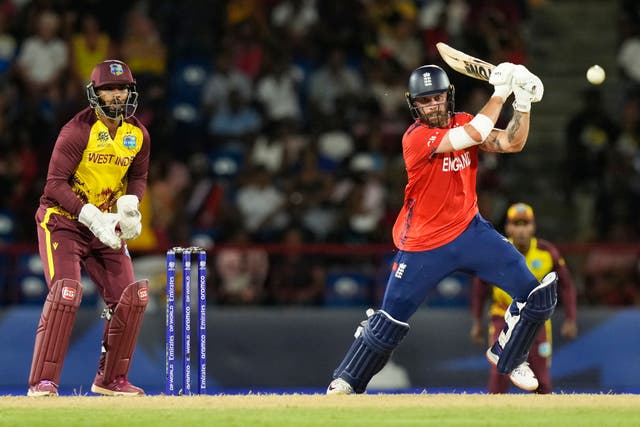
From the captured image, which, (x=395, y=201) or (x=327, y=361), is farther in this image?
(x=395, y=201)

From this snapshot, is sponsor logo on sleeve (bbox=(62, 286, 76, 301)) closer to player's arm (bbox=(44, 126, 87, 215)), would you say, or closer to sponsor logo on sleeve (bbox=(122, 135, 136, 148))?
player's arm (bbox=(44, 126, 87, 215))

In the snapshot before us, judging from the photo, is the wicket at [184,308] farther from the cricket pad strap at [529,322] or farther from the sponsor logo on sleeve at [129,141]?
the cricket pad strap at [529,322]

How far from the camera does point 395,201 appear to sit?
51.6 feet

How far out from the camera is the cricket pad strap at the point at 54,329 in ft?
31.3

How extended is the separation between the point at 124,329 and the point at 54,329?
1.65ft

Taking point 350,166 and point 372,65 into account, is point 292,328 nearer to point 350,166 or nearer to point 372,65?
point 350,166

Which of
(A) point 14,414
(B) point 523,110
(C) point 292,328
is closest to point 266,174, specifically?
(C) point 292,328

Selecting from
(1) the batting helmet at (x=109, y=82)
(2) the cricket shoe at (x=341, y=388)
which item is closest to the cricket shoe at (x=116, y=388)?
(2) the cricket shoe at (x=341, y=388)

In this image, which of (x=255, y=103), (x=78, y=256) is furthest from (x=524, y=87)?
(x=255, y=103)

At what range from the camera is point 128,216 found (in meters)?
9.55

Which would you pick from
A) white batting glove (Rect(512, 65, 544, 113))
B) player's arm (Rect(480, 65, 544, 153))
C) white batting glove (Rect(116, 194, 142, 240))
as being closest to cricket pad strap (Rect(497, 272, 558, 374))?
player's arm (Rect(480, 65, 544, 153))

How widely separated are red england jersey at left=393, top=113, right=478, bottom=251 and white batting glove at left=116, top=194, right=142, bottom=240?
5.89 ft

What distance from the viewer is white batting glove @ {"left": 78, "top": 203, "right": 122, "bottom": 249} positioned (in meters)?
9.38

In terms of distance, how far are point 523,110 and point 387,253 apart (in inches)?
185
